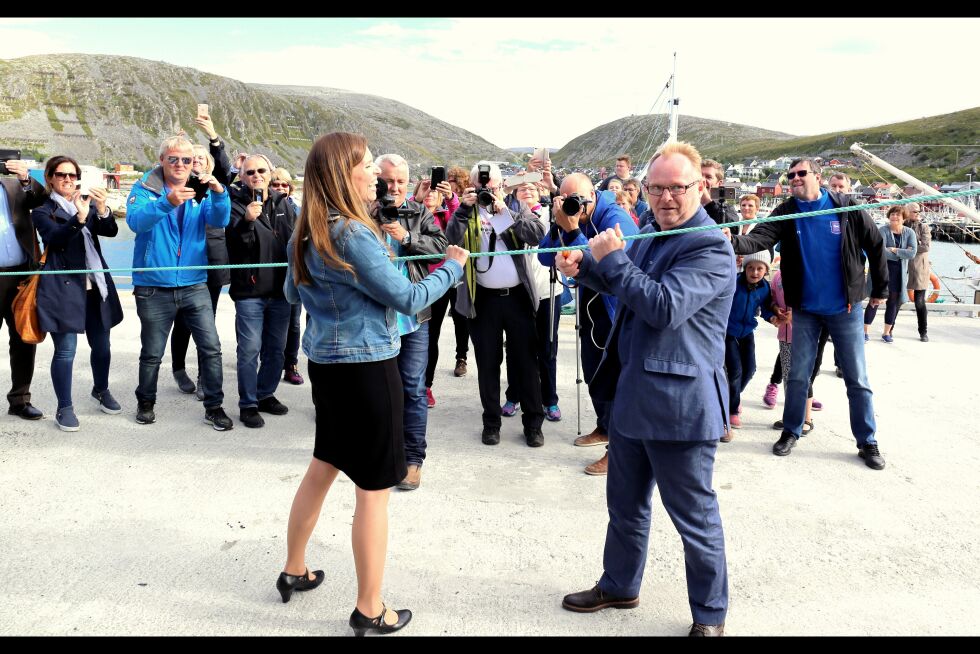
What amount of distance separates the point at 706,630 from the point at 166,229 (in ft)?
14.8

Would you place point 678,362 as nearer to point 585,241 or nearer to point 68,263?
point 585,241

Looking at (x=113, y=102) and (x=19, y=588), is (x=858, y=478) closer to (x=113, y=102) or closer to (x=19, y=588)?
(x=19, y=588)

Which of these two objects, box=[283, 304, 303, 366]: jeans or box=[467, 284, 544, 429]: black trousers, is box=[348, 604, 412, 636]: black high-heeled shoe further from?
box=[283, 304, 303, 366]: jeans

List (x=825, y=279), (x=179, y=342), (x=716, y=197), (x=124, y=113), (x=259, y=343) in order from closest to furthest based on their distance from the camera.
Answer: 1. (x=825, y=279)
2. (x=716, y=197)
3. (x=259, y=343)
4. (x=179, y=342)
5. (x=124, y=113)

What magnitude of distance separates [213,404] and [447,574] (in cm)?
289

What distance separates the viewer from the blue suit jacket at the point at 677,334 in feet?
8.00

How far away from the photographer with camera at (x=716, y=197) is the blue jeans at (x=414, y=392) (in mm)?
2291

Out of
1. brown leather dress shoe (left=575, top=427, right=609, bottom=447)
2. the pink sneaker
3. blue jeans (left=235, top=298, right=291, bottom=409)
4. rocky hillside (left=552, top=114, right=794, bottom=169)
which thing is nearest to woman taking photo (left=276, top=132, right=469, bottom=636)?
brown leather dress shoe (left=575, top=427, right=609, bottom=447)

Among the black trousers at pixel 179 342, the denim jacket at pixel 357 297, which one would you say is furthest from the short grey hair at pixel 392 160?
the black trousers at pixel 179 342

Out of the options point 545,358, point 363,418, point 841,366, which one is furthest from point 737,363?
point 363,418

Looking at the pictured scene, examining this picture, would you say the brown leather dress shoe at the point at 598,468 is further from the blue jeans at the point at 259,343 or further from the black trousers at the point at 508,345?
the blue jeans at the point at 259,343

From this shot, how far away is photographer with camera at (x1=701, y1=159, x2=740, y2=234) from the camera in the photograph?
16.0ft

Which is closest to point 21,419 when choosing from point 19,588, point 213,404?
point 213,404

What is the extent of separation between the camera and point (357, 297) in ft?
8.43
